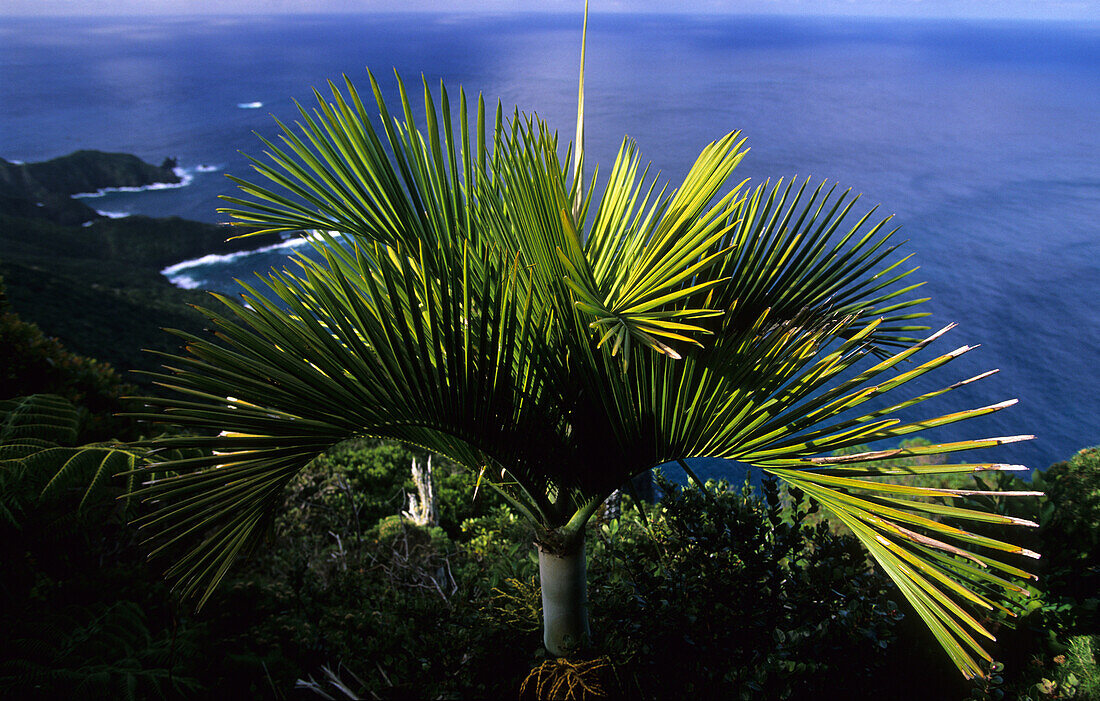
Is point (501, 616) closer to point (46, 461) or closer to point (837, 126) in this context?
point (46, 461)

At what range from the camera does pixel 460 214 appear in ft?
7.18

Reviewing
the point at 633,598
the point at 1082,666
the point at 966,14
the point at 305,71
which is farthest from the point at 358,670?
the point at 966,14

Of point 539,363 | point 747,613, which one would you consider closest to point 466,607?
point 747,613

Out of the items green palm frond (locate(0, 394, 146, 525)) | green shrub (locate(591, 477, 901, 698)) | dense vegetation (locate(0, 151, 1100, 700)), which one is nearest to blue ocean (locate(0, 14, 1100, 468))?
green palm frond (locate(0, 394, 146, 525))

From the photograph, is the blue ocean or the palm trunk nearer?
the palm trunk

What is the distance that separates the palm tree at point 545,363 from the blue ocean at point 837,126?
606mm

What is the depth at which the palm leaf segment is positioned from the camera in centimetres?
142

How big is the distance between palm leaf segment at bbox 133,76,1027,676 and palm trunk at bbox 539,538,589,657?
156mm

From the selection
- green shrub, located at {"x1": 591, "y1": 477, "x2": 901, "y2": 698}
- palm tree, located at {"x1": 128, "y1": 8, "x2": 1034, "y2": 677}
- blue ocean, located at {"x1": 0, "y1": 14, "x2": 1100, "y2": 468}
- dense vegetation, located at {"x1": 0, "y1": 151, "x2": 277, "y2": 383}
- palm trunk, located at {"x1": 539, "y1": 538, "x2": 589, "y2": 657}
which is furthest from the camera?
blue ocean, located at {"x1": 0, "y1": 14, "x2": 1100, "y2": 468}

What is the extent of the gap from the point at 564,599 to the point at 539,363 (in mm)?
1127

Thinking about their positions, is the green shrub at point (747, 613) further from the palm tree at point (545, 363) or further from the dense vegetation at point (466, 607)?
the palm tree at point (545, 363)

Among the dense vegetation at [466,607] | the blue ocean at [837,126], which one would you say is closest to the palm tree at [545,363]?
the dense vegetation at [466,607]

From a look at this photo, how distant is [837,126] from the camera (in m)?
36.2

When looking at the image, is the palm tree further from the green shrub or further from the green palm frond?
the green palm frond
